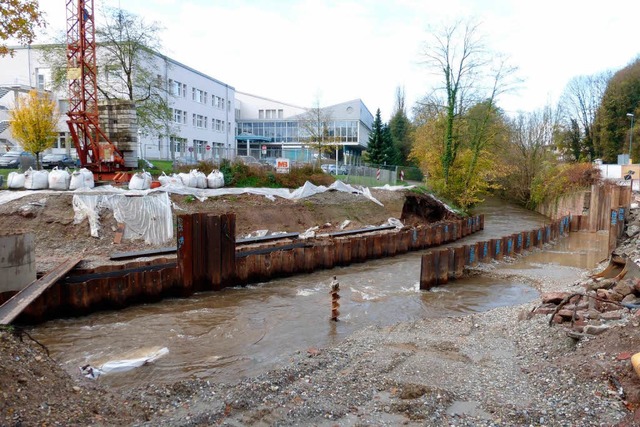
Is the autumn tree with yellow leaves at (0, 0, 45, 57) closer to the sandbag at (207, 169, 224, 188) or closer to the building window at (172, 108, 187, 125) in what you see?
the sandbag at (207, 169, 224, 188)

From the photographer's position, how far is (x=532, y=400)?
584 cm

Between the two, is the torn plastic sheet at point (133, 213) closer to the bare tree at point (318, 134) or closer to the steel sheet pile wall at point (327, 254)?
the steel sheet pile wall at point (327, 254)

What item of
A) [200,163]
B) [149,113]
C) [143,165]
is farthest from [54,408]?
[149,113]

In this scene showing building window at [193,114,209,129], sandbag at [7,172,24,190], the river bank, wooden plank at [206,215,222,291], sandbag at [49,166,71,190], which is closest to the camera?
the river bank

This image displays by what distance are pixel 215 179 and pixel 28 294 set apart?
41.8 ft

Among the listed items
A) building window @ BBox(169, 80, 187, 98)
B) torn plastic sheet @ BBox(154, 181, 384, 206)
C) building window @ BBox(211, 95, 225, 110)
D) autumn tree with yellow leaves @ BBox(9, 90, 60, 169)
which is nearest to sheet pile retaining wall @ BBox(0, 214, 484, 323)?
torn plastic sheet @ BBox(154, 181, 384, 206)

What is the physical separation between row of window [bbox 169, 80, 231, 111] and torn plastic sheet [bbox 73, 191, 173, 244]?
2701 cm

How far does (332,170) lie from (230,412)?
33.2 m

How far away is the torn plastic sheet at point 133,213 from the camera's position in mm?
16688

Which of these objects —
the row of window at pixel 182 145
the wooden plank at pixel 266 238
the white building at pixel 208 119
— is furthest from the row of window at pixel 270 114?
the wooden plank at pixel 266 238

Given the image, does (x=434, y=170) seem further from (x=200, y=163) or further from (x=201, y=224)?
(x=201, y=224)

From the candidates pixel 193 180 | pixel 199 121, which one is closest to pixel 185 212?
pixel 193 180

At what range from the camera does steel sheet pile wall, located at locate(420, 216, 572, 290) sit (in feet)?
46.1

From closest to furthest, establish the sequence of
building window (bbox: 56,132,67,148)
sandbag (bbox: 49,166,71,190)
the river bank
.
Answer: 1. the river bank
2. sandbag (bbox: 49,166,71,190)
3. building window (bbox: 56,132,67,148)
